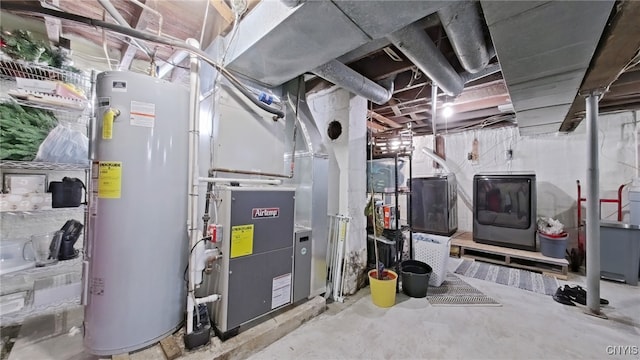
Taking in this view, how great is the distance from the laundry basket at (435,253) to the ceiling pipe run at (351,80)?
1851 mm

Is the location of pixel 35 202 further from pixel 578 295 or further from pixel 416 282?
pixel 578 295

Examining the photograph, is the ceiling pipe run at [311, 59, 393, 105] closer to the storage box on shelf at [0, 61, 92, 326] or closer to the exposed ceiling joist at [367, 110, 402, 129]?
the exposed ceiling joist at [367, 110, 402, 129]

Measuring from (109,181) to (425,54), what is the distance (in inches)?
96.4

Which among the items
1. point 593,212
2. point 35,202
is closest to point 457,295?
point 593,212

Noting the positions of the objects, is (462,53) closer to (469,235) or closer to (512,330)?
(512,330)

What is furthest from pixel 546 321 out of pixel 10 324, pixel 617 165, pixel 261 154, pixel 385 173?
pixel 10 324

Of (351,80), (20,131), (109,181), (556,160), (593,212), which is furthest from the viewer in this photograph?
(556,160)

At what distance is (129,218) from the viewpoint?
1.55 m

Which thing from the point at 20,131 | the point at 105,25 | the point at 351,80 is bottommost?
the point at 20,131

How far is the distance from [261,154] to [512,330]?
280 centimetres

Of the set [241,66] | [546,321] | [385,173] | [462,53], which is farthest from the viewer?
[385,173]

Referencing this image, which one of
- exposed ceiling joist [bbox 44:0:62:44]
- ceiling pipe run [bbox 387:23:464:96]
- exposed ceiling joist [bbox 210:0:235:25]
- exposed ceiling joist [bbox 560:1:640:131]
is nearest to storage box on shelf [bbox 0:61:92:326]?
exposed ceiling joist [bbox 44:0:62:44]

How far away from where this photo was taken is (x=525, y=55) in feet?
5.48

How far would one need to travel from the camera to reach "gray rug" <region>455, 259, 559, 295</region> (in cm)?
301
